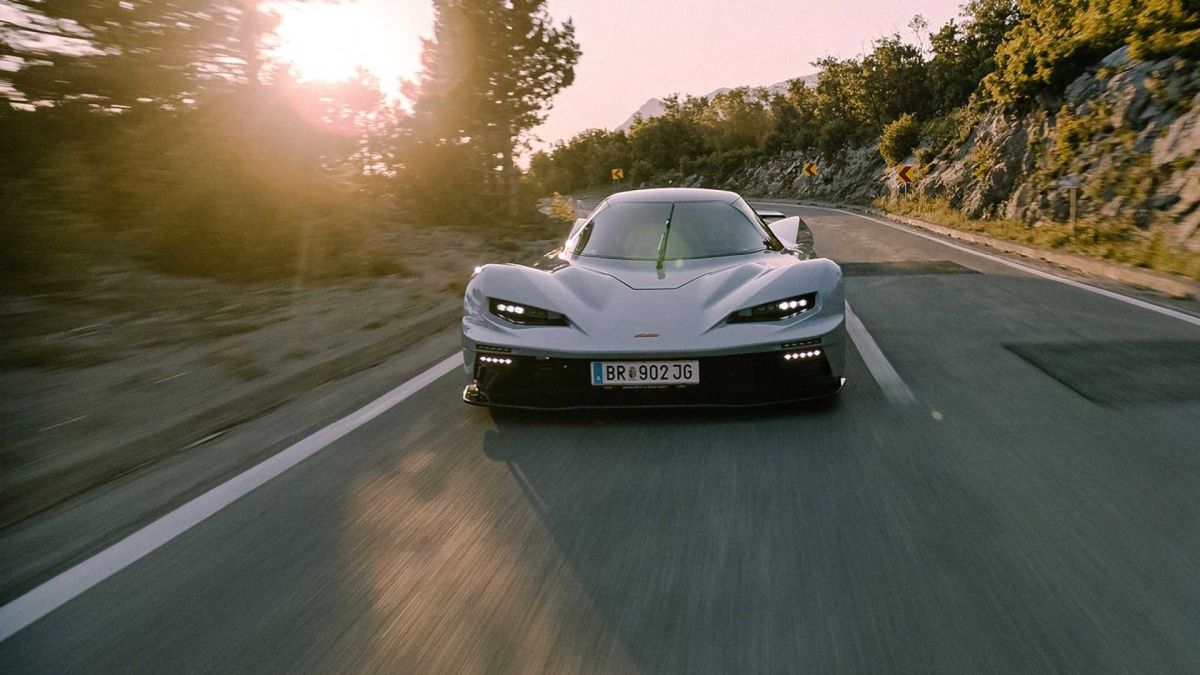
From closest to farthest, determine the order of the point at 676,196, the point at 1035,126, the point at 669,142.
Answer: the point at 676,196 → the point at 1035,126 → the point at 669,142

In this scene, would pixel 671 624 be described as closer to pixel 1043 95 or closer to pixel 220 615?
pixel 220 615

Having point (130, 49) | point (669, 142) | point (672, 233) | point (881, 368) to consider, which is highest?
point (130, 49)

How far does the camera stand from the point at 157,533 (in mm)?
3443

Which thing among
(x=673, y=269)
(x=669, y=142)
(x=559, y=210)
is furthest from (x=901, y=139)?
(x=669, y=142)

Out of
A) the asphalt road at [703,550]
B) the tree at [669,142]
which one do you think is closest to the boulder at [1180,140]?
the asphalt road at [703,550]

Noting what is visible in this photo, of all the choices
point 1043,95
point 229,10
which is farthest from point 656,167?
point 229,10

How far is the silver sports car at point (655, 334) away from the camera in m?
4.49

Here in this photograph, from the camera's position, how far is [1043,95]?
24.1m

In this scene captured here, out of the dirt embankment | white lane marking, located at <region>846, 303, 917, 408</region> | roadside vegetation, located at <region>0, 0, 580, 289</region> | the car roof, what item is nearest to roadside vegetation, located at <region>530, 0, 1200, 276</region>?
white lane marking, located at <region>846, 303, 917, 408</region>

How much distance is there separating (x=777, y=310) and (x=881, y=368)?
5.57 feet

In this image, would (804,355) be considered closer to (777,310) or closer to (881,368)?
(777,310)

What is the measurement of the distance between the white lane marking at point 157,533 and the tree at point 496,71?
18.7 metres

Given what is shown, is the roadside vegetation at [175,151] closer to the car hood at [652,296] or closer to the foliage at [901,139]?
the car hood at [652,296]

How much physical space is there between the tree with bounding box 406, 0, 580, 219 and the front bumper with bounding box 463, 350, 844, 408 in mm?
18711
